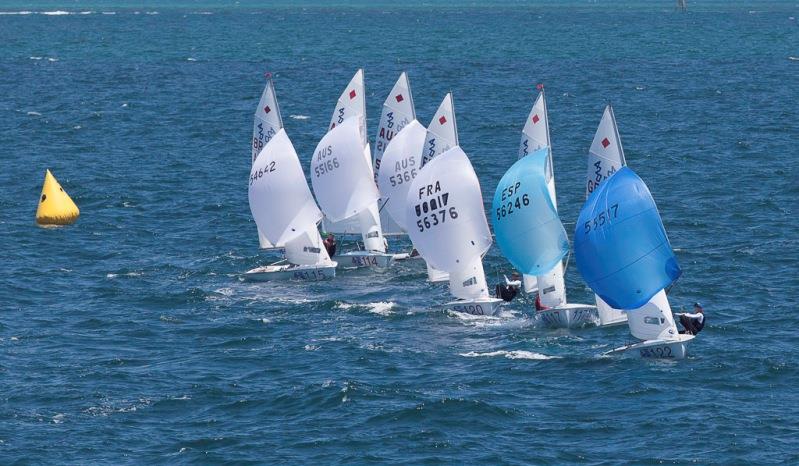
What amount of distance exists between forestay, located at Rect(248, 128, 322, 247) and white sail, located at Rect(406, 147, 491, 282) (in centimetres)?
938

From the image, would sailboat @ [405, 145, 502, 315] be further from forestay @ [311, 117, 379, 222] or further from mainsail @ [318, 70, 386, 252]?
mainsail @ [318, 70, 386, 252]

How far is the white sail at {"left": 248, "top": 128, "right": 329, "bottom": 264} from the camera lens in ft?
238

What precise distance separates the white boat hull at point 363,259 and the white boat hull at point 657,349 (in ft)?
65.1

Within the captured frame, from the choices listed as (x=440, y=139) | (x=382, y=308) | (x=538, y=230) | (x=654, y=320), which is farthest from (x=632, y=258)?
(x=440, y=139)

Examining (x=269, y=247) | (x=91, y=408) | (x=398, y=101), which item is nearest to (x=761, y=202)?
(x=398, y=101)

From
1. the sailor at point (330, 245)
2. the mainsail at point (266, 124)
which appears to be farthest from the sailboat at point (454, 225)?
the mainsail at point (266, 124)

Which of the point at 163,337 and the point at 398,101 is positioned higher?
the point at 398,101

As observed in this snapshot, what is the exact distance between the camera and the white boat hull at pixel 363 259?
7425 cm

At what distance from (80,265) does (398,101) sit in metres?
18.5

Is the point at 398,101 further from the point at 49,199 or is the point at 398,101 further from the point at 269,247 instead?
the point at 49,199

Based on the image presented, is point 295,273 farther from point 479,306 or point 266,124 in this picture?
point 479,306

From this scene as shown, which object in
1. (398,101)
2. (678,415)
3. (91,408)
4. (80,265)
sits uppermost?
(398,101)

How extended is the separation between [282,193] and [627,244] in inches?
874

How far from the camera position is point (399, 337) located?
60812 millimetres
